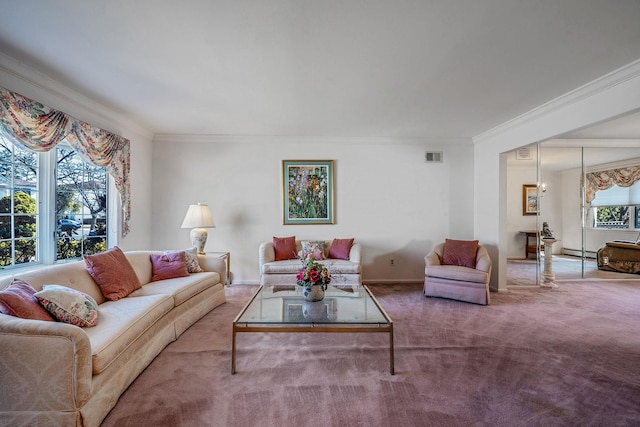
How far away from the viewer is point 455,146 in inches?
203

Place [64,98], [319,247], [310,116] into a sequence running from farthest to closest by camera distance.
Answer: [319,247]
[310,116]
[64,98]

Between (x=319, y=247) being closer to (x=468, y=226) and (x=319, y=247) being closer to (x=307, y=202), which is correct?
(x=307, y=202)

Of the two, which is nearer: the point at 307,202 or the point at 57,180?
the point at 57,180

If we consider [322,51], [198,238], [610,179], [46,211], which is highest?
[322,51]

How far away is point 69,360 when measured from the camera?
5.07 ft

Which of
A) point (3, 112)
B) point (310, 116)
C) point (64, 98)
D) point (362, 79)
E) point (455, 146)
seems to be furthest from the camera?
point (455, 146)

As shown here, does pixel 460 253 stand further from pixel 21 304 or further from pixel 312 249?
pixel 21 304

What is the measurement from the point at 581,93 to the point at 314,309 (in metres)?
3.79

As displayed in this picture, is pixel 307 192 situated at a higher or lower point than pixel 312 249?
higher

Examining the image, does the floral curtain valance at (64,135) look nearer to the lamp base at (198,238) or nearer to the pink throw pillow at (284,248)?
the lamp base at (198,238)

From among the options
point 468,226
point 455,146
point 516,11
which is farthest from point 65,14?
point 468,226

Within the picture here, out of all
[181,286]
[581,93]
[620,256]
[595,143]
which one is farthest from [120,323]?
[620,256]

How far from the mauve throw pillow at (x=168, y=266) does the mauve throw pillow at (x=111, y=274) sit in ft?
1.35

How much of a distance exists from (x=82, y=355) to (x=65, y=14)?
7.50ft
